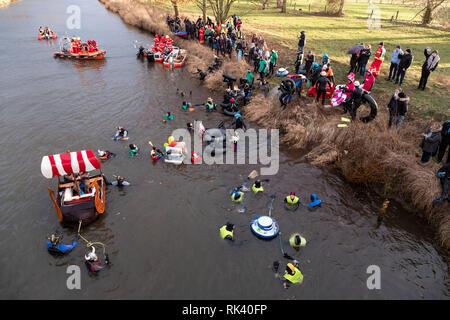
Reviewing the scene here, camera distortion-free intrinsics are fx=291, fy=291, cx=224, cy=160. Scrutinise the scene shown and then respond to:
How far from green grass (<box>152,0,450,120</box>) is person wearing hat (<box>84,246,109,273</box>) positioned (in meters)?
17.1

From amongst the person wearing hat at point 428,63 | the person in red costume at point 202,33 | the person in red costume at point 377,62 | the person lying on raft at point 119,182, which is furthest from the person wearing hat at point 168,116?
the person in red costume at point 202,33

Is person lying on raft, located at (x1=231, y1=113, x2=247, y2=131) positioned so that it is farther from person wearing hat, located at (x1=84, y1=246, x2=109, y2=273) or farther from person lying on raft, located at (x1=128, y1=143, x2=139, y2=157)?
person wearing hat, located at (x1=84, y1=246, x2=109, y2=273)

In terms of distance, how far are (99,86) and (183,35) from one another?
14.8 metres

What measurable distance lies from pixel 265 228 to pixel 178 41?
30487 millimetres

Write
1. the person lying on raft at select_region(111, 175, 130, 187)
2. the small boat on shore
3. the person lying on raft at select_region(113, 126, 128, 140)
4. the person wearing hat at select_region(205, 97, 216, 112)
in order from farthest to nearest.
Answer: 1. the small boat on shore
2. the person wearing hat at select_region(205, 97, 216, 112)
3. the person lying on raft at select_region(113, 126, 128, 140)
4. the person lying on raft at select_region(111, 175, 130, 187)

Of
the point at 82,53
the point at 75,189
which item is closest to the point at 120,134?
the point at 75,189

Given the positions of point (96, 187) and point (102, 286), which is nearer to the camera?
point (102, 286)

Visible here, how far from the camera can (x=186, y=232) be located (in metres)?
11.8

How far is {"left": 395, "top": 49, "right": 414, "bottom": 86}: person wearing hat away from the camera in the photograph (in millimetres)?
17297

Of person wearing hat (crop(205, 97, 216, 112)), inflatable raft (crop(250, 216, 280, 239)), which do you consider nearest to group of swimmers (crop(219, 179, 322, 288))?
inflatable raft (crop(250, 216, 280, 239))
